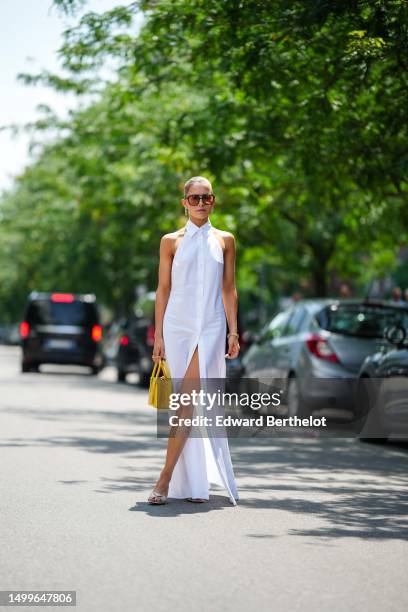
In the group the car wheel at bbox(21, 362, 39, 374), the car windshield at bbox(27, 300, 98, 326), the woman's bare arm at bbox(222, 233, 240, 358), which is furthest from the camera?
the car wheel at bbox(21, 362, 39, 374)

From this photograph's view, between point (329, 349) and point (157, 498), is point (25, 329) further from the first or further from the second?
point (157, 498)

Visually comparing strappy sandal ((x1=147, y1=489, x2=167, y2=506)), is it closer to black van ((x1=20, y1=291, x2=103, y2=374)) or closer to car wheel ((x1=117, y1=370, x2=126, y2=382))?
car wheel ((x1=117, y1=370, x2=126, y2=382))

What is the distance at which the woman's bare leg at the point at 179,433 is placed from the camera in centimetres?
809

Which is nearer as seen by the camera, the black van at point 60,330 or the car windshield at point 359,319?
the car windshield at point 359,319

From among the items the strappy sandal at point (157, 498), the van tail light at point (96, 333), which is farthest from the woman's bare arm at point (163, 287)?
the van tail light at point (96, 333)

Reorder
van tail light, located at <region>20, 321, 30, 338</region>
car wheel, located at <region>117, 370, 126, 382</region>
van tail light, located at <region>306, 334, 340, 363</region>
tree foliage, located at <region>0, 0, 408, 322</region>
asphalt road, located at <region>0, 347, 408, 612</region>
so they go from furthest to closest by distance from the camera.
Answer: van tail light, located at <region>20, 321, 30, 338</region> → car wheel, located at <region>117, 370, 126, 382</region> → van tail light, located at <region>306, 334, 340, 363</region> → tree foliage, located at <region>0, 0, 408, 322</region> → asphalt road, located at <region>0, 347, 408, 612</region>

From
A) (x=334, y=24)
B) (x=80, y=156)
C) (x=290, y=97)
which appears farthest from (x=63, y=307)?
(x=334, y=24)

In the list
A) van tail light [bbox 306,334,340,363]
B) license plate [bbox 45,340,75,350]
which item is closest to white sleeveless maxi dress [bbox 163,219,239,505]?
van tail light [bbox 306,334,340,363]

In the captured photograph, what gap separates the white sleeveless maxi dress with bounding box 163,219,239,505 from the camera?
320 inches

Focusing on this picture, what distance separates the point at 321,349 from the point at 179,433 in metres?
7.29

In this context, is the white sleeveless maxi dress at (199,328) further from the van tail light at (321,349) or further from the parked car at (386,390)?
the van tail light at (321,349)

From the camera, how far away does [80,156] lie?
2909cm

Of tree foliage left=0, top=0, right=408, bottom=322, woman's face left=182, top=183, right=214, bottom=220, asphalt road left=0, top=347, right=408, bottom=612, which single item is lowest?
asphalt road left=0, top=347, right=408, bottom=612

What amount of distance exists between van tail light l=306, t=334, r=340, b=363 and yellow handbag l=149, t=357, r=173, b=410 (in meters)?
7.18
